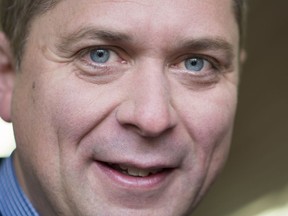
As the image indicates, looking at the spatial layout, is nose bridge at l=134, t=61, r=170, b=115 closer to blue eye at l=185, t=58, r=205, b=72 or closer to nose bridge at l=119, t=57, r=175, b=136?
nose bridge at l=119, t=57, r=175, b=136

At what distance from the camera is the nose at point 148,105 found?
5.29 feet

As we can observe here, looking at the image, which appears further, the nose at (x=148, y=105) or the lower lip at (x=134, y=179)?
the lower lip at (x=134, y=179)

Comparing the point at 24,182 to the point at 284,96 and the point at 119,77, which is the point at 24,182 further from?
the point at 284,96

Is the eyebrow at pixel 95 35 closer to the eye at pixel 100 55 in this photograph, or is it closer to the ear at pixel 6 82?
the eye at pixel 100 55

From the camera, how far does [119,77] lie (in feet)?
5.58

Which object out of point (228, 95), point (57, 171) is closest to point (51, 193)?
point (57, 171)

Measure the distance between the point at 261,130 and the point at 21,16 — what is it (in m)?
3.99

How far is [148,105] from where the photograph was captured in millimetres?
1612

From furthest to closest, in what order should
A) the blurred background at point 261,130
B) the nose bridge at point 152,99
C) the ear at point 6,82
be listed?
1. the blurred background at point 261,130
2. the ear at point 6,82
3. the nose bridge at point 152,99

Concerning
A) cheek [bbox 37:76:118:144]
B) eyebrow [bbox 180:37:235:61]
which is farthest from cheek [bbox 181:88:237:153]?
cheek [bbox 37:76:118:144]

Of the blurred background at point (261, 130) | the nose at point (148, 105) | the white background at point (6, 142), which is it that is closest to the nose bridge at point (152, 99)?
the nose at point (148, 105)

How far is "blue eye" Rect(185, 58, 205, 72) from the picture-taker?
181cm

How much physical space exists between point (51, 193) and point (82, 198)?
111mm

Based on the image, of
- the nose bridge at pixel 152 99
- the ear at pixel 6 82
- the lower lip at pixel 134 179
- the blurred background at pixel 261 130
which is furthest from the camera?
the blurred background at pixel 261 130
